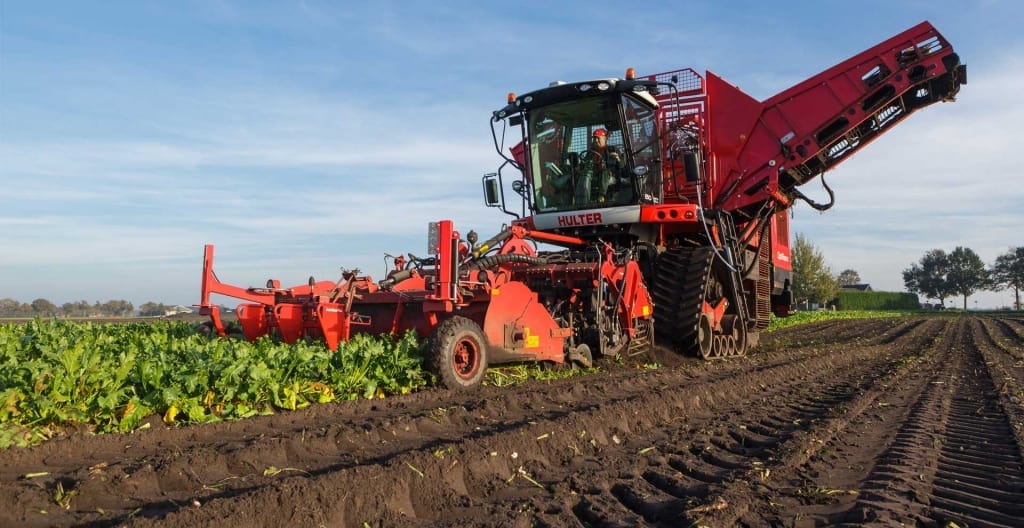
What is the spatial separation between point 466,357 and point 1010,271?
4248 inches

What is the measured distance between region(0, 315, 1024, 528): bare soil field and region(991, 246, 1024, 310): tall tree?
4086 inches

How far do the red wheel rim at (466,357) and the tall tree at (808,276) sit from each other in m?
46.1

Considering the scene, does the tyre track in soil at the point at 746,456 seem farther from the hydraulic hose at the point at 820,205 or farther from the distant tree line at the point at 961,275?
the distant tree line at the point at 961,275

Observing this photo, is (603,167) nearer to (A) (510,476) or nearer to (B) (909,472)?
(B) (909,472)

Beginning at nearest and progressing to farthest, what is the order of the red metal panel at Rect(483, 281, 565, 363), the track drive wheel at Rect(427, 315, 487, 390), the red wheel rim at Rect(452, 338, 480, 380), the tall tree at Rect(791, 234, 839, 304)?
the track drive wheel at Rect(427, 315, 487, 390)
the red wheel rim at Rect(452, 338, 480, 380)
the red metal panel at Rect(483, 281, 565, 363)
the tall tree at Rect(791, 234, 839, 304)

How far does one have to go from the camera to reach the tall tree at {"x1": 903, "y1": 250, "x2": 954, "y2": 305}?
9819 cm

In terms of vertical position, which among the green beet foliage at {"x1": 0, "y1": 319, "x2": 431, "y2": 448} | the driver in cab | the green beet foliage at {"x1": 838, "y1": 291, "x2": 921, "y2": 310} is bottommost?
the green beet foliage at {"x1": 0, "y1": 319, "x2": 431, "y2": 448}

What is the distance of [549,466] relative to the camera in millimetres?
3844

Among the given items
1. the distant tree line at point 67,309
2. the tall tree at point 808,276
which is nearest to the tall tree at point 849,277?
the tall tree at point 808,276

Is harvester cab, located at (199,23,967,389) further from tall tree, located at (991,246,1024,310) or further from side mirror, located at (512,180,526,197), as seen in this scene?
tall tree, located at (991,246,1024,310)

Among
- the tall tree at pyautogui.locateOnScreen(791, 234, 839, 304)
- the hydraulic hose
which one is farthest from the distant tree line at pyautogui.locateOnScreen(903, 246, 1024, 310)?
the hydraulic hose

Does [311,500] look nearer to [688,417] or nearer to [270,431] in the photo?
[270,431]

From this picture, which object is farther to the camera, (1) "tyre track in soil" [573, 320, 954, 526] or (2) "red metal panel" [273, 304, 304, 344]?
(2) "red metal panel" [273, 304, 304, 344]

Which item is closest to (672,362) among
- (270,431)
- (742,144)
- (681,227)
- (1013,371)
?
(681,227)
